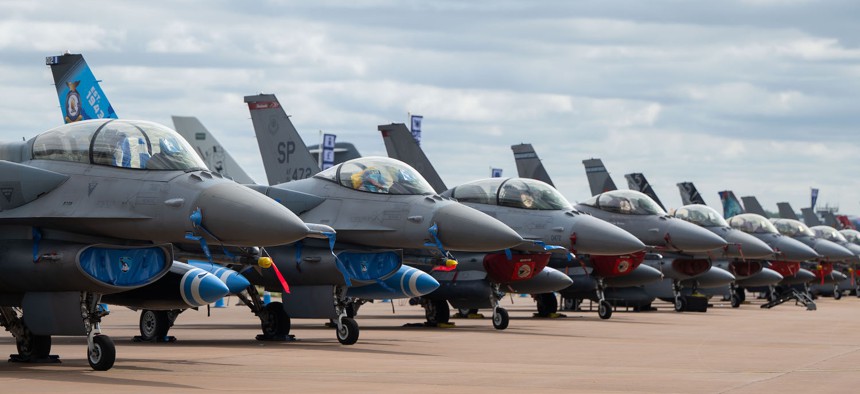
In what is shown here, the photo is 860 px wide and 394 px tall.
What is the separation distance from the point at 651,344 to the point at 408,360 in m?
5.29

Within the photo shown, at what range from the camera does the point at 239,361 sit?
14367 mm

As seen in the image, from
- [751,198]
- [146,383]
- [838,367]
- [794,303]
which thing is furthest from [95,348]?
[751,198]

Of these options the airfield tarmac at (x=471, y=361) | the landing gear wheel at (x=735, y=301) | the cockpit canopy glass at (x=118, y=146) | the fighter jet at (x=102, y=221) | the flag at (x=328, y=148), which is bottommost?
the airfield tarmac at (x=471, y=361)

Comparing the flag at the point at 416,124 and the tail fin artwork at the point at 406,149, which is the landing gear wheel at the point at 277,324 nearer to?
the tail fin artwork at the point at 406,149

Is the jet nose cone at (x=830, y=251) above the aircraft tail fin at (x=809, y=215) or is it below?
below

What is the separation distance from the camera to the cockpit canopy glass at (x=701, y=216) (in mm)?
35406

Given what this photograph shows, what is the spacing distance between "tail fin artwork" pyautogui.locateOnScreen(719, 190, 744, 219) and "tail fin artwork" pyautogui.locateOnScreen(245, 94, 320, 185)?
2915 centimetres

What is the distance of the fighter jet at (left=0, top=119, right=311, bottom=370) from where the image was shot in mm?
12758

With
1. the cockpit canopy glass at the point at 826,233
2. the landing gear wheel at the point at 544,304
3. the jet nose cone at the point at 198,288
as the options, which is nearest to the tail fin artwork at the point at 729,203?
the cockpit canopy glass at the point at 826,233

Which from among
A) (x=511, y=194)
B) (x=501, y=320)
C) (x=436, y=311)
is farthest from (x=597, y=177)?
(x=501, y=320)

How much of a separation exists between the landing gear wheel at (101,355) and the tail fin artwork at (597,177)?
25145 millimetres

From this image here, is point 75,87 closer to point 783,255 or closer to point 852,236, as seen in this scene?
point 783,255

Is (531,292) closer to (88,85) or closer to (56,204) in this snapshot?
(88,85)

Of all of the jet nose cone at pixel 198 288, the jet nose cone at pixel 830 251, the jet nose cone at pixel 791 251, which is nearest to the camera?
the jet nose cone at pixel 198 288
